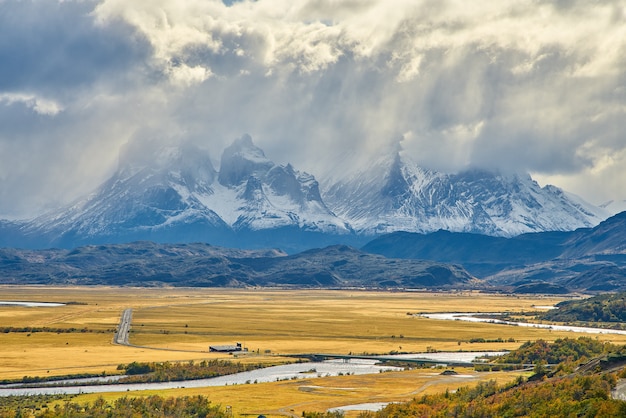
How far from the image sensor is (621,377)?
234ft

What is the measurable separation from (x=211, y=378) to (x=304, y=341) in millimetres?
54612

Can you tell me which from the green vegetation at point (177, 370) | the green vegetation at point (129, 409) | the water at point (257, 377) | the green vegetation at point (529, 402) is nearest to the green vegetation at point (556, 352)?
the water at point (257, 377)

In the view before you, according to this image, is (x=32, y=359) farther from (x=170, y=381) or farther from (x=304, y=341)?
(x=304, y=341)

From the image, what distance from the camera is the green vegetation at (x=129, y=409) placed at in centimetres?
8044

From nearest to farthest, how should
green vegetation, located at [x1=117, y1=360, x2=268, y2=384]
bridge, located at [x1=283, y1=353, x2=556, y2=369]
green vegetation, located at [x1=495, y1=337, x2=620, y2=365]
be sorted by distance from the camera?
green vegetation, located at [x1=117, y1=360, x2=268, y2=384], bridge, located at [x1=283, y1=353, x2=556, y2=369], green vegetation, located at [x1=495, y1=337, x2=620, y2=365]

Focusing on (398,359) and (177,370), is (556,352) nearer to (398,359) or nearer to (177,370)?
(398,359)

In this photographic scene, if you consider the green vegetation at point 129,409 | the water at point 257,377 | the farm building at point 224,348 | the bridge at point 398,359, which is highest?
the farm building at point 224,348

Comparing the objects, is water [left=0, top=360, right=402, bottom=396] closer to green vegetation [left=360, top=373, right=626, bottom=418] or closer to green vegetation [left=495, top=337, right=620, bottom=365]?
green vegetation [left=495, top=337, right=620, bottom=365]

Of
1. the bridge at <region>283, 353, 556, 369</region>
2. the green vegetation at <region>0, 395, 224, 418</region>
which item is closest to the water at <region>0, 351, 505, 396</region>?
the bridge at <region>283, 353, 556, 369</region>

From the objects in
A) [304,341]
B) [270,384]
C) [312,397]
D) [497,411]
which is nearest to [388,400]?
[312,397]

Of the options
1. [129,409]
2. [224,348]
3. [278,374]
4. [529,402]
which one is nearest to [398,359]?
[278,374]

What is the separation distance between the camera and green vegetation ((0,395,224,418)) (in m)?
80.4

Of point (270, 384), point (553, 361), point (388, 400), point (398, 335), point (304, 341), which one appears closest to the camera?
point (388, 400)

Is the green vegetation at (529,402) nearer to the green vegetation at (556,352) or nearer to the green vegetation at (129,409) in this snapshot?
the green vegetation at (129,409)
